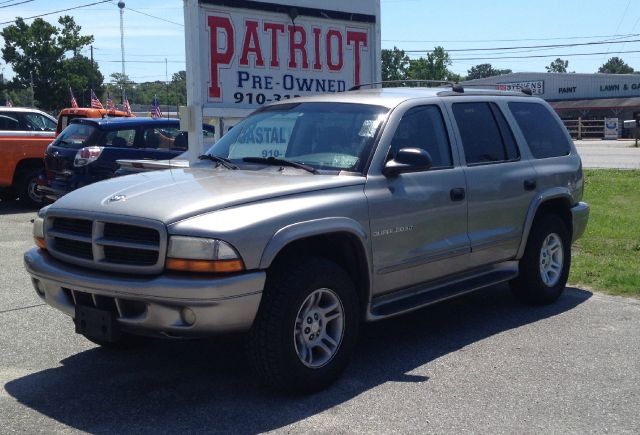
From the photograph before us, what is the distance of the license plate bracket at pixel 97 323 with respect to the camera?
15.2 feet

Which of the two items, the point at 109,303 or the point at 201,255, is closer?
the point at 201,255

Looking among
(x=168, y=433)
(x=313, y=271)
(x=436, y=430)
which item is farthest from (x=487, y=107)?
(x=168, y=433)

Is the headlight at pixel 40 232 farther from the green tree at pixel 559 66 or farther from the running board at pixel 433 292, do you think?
the green tree at pixel 559 66

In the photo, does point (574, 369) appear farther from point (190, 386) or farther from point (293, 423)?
point (190, 386)

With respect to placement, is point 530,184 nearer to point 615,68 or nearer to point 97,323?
point 97,323

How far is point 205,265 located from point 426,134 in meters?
2.36

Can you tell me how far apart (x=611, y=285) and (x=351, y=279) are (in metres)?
3.75

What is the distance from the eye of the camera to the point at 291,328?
4691 millimetres

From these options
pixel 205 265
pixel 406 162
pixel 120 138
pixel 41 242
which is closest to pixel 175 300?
pixel 205 265

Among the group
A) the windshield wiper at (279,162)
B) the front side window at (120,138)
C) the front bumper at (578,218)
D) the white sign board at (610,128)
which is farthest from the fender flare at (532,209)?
the white sign board at (610,128)

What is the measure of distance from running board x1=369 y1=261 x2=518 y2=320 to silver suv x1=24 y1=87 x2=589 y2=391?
0.5 inches

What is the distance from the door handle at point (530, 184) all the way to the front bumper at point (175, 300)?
3063 millimetres

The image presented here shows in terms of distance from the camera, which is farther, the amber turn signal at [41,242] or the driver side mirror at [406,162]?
the driver side mirror at [406,162]

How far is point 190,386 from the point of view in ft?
16.7
